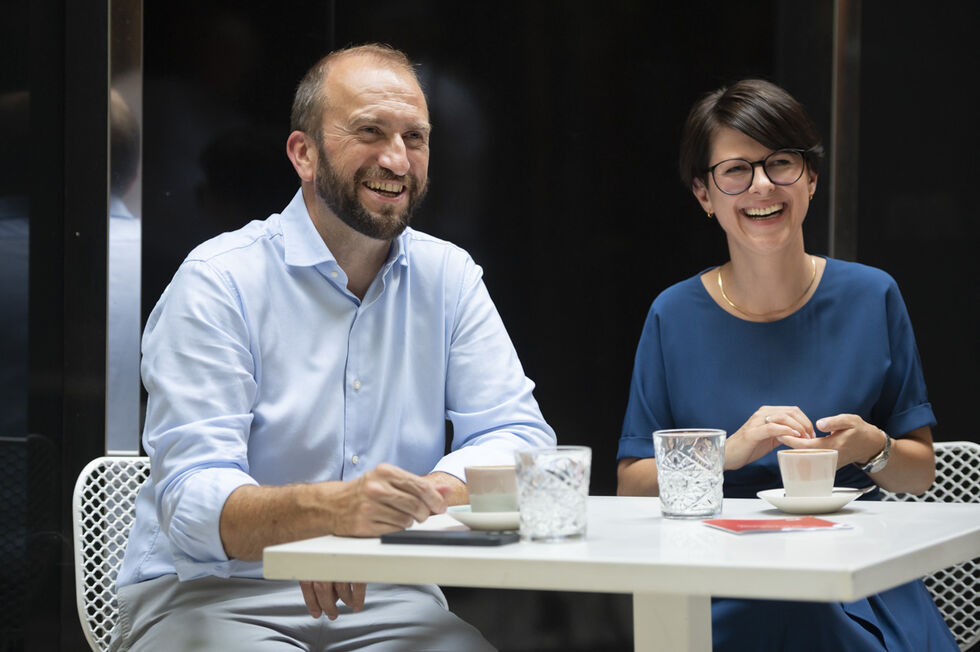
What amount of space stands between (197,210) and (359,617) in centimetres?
161

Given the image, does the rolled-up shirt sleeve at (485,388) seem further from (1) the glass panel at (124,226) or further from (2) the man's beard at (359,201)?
(1) the glass panel at (124,226)

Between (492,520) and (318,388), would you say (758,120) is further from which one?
(492,520)

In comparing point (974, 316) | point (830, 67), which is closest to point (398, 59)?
point (830, 67)

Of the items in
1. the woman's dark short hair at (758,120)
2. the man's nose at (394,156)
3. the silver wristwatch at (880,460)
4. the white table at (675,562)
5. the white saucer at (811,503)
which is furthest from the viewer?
the woman's dark short hair at (758,120)

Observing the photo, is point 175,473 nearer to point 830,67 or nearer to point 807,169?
point 807,169

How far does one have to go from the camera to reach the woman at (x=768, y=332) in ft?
6.97

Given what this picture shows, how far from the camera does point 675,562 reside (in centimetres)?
108

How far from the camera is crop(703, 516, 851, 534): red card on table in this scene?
4.35 feet

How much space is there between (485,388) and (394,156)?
483 millimetres

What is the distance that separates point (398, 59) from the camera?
2.17 m

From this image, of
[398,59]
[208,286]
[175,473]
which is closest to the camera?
[175,473]

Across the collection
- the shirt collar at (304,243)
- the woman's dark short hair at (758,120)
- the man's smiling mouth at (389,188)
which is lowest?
the shirt collar at (304,243)

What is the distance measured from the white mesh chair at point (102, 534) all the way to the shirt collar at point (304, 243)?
61 centimetres

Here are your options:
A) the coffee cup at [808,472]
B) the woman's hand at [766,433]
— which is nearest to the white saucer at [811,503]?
the coffee cup at [808,472]
